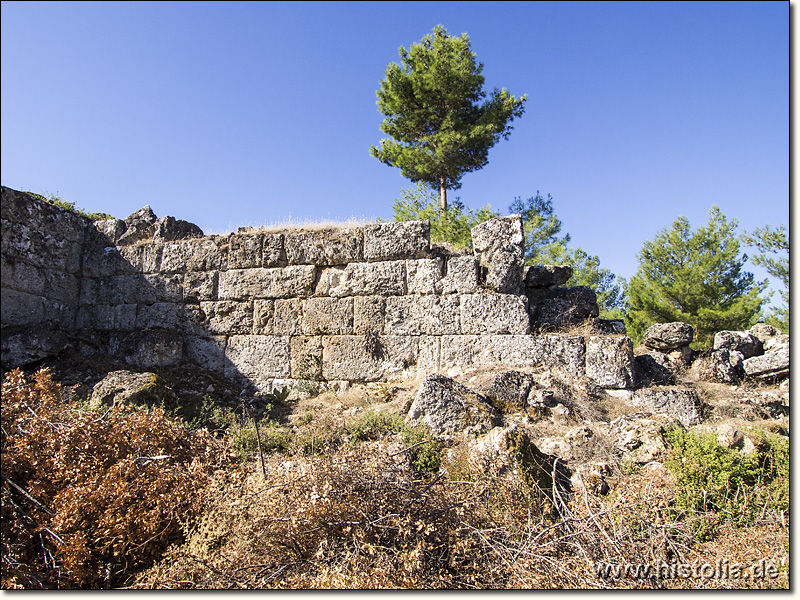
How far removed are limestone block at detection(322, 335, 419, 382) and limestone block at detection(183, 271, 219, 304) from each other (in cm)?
213

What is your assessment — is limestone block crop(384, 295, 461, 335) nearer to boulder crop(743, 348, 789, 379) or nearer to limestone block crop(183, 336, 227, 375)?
limestone block crop(183, 336, 227, 375)

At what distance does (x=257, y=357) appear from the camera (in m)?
7.67

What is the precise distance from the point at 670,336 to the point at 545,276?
1937 mm

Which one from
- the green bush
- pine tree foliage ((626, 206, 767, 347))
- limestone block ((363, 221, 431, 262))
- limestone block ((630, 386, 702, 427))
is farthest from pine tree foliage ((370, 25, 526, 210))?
the green bush

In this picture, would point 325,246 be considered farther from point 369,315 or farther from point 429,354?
point 429,354

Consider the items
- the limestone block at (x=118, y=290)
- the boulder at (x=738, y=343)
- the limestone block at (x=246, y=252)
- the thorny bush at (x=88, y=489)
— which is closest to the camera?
the thorny bush at (x=88, y=489)

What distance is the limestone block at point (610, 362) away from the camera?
6.53 m

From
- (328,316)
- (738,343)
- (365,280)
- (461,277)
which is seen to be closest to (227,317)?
(328,316)

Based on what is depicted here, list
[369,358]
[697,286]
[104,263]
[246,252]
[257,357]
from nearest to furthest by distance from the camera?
[369,358] < [257,357] < [246,252] < [104,263] < [697,286]

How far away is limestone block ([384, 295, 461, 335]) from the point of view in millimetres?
7238

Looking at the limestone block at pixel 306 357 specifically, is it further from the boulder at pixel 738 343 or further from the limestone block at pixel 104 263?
the boulder at pixel 738 343

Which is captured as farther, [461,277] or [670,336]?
[670,336]

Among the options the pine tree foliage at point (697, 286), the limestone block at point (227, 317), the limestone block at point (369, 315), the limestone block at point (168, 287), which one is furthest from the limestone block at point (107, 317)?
the pine tree foliage at point (697, 286)

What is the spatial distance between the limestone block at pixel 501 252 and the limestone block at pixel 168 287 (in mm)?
4580
